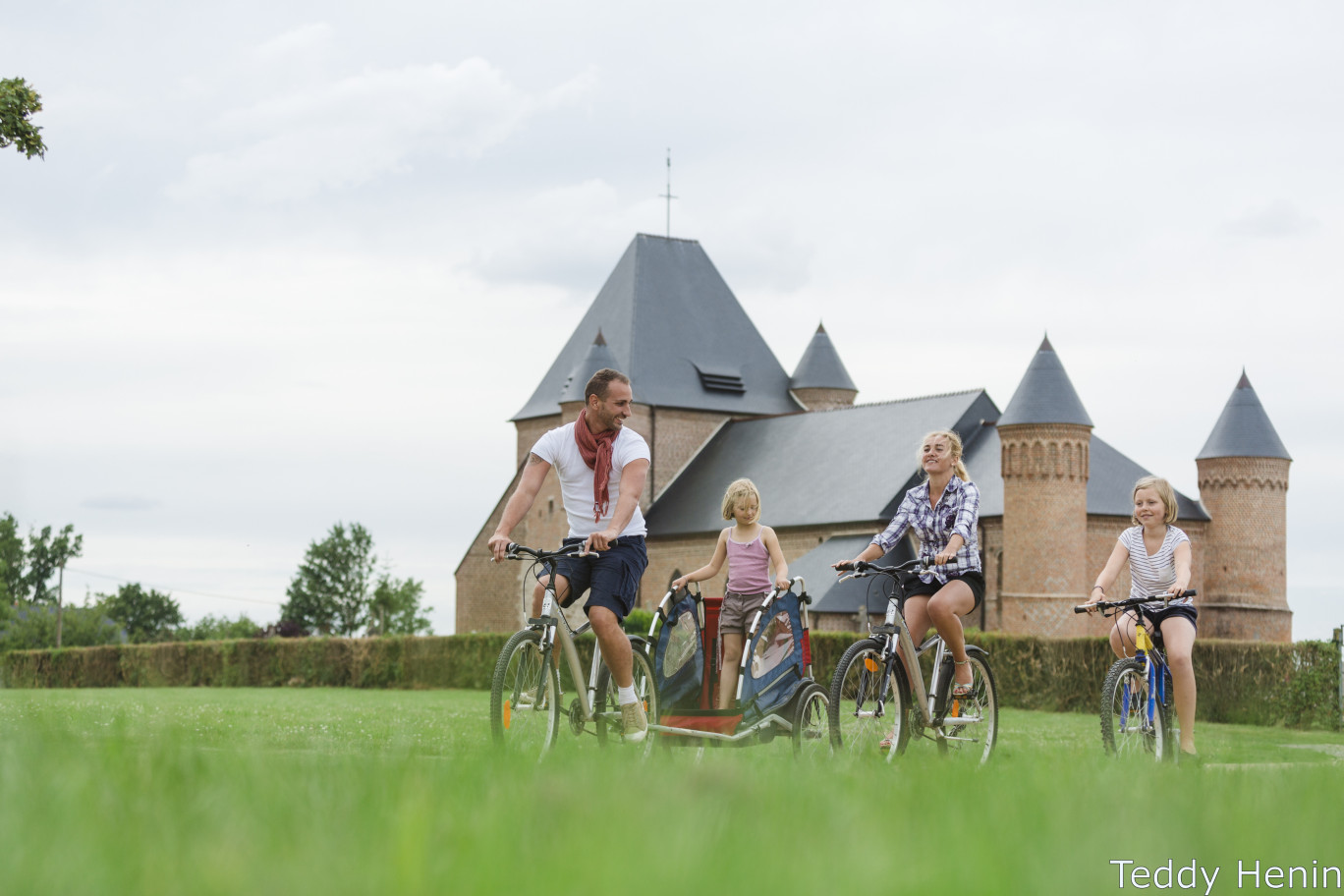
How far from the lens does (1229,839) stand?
316cm

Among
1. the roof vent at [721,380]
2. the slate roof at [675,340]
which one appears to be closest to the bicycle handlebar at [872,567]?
the slate roof at [675,340]

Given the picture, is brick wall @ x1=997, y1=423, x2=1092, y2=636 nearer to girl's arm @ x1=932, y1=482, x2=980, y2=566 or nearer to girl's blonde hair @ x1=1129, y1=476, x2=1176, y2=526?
girl's blonde hair @ x1=1129, y1=476, x2=1176, y2=526

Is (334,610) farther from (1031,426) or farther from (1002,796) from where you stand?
(1002,796)

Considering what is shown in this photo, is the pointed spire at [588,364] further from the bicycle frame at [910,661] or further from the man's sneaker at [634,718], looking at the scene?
the man's sneaker at [634,718]

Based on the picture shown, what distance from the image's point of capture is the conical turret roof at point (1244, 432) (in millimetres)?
46812

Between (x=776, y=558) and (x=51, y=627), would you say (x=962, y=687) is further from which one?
(x=51, y=627)

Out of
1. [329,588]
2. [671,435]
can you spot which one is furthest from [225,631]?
[671,435]

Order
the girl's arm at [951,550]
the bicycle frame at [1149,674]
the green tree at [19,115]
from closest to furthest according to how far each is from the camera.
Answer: the girl's arm at [951,550], the bicycle frame at [1149,674], the green tree at [19,115]

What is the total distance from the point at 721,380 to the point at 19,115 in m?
44.6

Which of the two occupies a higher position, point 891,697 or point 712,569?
point 712,569

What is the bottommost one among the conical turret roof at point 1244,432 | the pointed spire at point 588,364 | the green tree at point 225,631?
the green tree at point 225,631

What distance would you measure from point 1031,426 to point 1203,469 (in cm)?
772

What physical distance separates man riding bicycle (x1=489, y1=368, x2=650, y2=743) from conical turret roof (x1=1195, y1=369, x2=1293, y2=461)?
43.1 meters

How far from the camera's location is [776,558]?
9.16 metres
